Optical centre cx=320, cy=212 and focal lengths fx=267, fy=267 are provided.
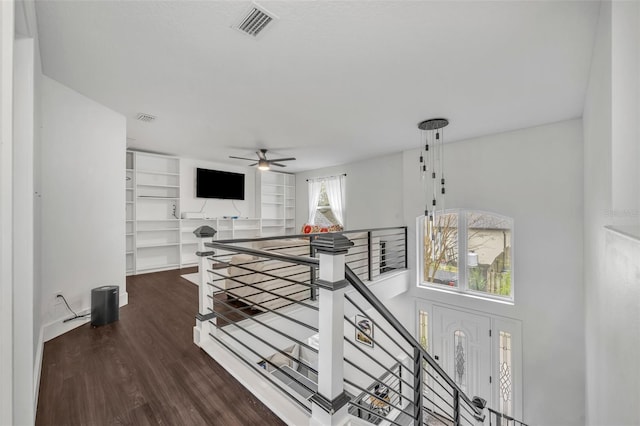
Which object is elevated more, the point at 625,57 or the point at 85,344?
the point at 625,57

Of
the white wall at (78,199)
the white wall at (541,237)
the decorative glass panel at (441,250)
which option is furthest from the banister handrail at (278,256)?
the white wall at (541,237)

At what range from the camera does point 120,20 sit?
68.7 inches

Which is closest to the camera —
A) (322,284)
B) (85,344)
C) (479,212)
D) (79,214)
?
(322,284)

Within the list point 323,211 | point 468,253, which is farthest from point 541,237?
point 323,211

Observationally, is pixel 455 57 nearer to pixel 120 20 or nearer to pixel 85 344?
pixel 120 20

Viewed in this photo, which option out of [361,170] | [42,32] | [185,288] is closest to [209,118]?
[42,32]

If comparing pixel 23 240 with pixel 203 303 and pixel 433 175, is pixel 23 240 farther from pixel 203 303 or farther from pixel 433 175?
pixel 433 175

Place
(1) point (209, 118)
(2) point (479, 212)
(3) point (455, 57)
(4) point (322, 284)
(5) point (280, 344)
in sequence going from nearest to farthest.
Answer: (4) point (322, 284) → (3) point (455, 57) → (5) point (280, 344) → (1) point (209, 118) → (2) point (479, 212)

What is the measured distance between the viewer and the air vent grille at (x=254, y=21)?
1679 mm

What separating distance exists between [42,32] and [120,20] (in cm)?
64

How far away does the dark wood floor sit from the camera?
149cm

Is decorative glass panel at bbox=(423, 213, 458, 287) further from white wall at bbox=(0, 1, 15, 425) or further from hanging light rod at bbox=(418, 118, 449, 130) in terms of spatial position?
white wall at bbox=(0, 1, 15, 425)

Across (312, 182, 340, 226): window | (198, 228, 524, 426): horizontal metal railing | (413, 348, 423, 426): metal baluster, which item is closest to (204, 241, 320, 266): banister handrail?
(198, 228, 524, 426): horizontal metal railing

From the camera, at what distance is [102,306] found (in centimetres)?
275
